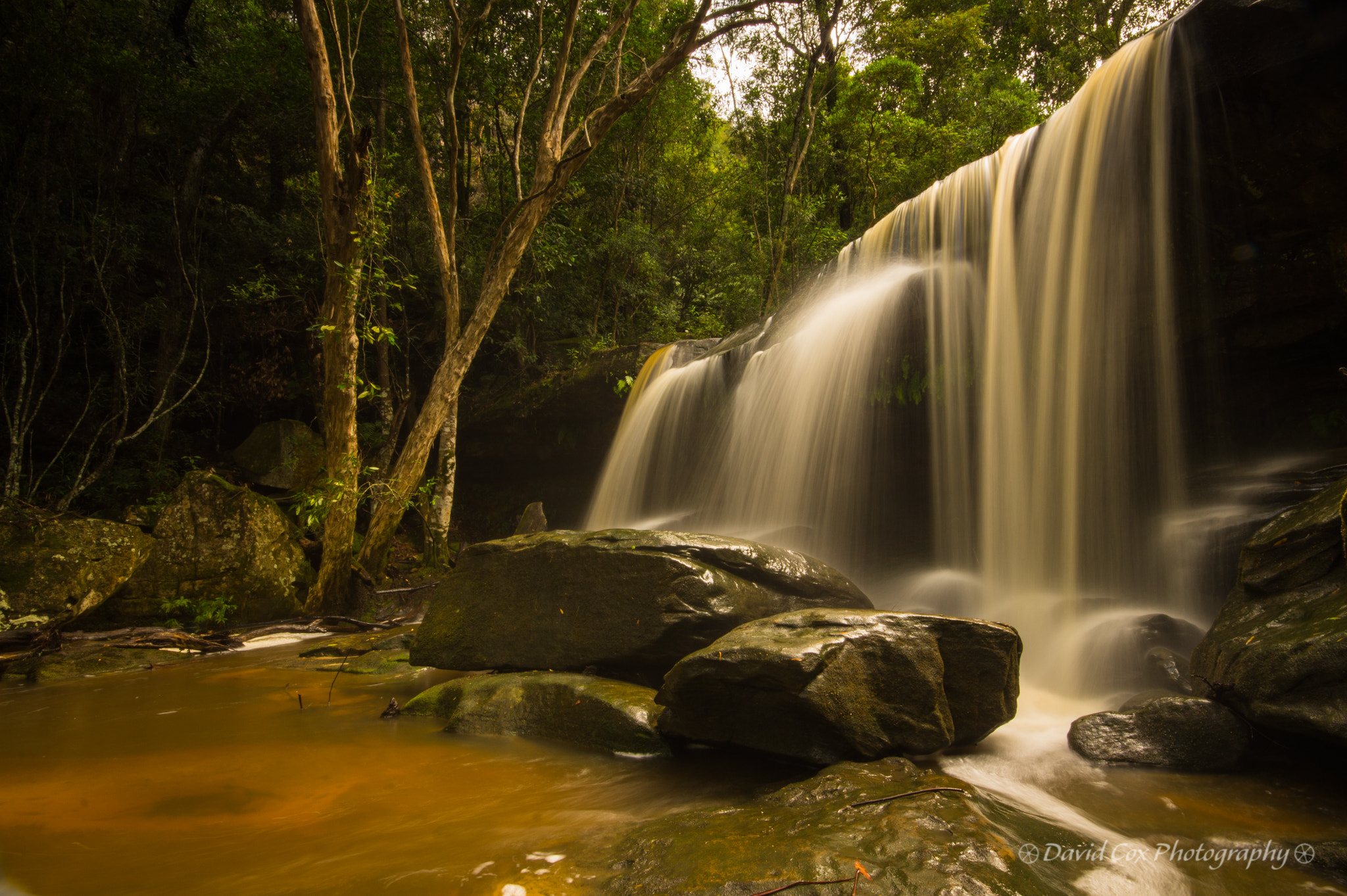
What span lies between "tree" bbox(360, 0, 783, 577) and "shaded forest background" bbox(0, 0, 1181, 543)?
71cm

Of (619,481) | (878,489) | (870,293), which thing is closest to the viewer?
(878,489)

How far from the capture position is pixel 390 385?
11477 mm

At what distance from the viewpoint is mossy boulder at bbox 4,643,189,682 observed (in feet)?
15.7

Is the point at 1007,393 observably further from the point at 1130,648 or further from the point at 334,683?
the point at 334,683

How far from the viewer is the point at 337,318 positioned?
7254 mm

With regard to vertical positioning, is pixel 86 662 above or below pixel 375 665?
above

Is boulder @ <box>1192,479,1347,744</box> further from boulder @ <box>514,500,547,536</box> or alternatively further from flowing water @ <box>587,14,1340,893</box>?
boulder @ <box>514,500,547,536</box>

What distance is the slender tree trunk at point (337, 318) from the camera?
7078 millimetres

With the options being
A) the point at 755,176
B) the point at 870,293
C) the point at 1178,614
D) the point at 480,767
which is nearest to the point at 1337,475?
the point at 1178,614

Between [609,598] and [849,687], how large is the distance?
5.73ft

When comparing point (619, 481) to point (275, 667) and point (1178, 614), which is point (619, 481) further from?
point (1178, 614)

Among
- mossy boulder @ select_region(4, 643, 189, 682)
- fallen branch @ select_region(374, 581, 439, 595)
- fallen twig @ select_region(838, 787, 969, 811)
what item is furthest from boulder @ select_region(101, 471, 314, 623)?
fallen twig @ select_region(838, 787, 969, 811)

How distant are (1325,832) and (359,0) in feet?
50.8

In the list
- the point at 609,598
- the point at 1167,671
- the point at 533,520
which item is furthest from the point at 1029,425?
the point at 533,520
